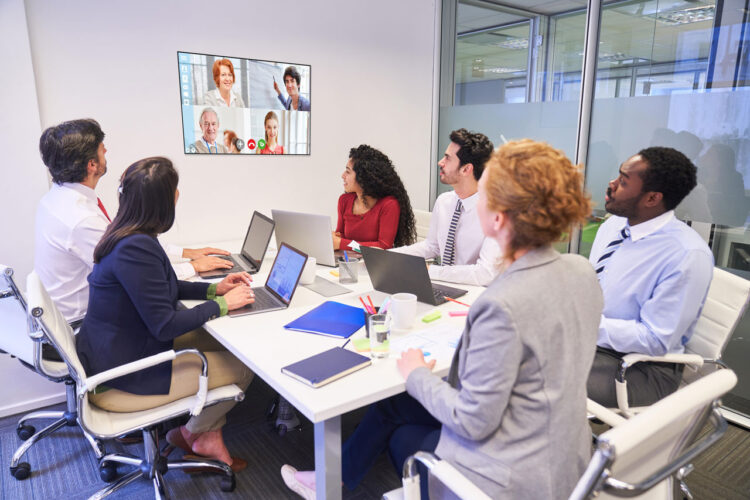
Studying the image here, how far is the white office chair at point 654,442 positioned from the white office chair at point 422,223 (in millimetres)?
2418

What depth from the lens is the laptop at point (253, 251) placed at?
2.62 meters

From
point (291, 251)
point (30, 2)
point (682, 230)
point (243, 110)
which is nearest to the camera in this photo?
point (682, 230)

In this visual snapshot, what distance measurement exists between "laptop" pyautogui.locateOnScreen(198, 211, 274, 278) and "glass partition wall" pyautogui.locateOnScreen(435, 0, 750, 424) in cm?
186

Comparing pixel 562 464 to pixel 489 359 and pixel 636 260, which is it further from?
pixel 636 260

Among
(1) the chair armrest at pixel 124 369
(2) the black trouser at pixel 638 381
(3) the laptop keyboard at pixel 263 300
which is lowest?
(2) the black trouser at pixel 638 381

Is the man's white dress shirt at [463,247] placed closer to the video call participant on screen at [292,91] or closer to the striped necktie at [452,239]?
the striped necktie at [452,239]

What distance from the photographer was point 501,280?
1111 millimetres

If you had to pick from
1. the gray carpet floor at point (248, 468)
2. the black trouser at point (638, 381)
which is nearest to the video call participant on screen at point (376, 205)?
the gray carpet floor at point (248, 468)

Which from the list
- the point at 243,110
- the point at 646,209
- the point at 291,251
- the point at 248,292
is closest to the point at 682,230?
the point at 646,209

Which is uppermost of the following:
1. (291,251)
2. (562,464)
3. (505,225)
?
(505,225)

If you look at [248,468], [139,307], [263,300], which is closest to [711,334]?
[263,300]

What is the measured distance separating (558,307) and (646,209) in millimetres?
1217

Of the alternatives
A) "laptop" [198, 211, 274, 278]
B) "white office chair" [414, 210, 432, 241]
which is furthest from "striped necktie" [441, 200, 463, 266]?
"laptop" [198, 211, 274, 278]

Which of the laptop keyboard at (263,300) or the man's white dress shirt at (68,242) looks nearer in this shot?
the laptop keyboard at (263,300)
